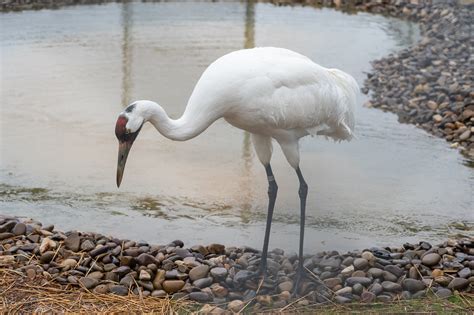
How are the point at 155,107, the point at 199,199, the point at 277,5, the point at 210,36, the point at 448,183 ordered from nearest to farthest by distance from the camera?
the point at 155,107 → the point at 199,199 → the point at 448,183 → the point at 210,36 → the point at 277,5

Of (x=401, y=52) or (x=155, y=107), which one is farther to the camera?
(x=401, y=52)

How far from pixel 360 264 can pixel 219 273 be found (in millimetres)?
812

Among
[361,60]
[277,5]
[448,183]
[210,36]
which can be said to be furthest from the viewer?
[277,5]

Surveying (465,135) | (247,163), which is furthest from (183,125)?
(465,135)

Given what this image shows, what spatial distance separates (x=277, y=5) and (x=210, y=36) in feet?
8.53

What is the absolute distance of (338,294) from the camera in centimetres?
463

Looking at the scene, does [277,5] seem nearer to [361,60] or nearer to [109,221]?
[361,60]

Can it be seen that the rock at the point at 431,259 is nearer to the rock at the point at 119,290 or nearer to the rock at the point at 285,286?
the rock at the point at 285,286

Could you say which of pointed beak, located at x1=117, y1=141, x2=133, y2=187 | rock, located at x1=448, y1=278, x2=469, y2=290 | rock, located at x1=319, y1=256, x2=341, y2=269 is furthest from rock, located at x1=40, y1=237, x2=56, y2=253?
rock, located at x1=448, y1=278, x2=469, y2=290

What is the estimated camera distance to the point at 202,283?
4.66 m

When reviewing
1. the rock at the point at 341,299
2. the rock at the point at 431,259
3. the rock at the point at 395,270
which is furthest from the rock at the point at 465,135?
the rock at the point at 341,299

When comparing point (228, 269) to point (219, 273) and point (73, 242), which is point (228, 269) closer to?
point (219, 273)

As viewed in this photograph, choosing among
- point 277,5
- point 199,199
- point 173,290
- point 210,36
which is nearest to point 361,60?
point 210,36

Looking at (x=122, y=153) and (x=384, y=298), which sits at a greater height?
(x=122, y=153)
